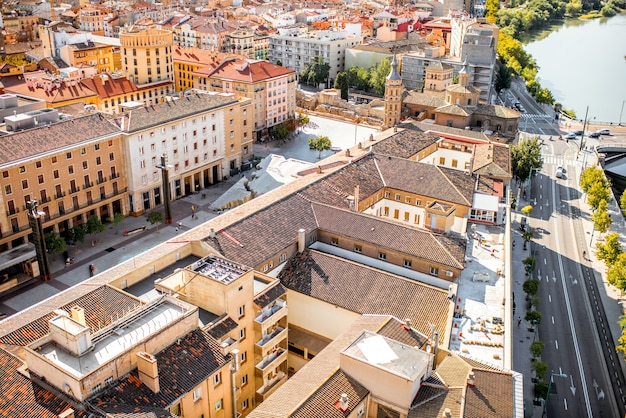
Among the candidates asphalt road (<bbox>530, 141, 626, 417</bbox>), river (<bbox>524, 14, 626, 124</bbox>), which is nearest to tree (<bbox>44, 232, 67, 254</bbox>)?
asphalt road (<bbox>530, 141, 626, 417</bbox>)

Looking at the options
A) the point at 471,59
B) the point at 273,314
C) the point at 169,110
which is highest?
the point at 471,59

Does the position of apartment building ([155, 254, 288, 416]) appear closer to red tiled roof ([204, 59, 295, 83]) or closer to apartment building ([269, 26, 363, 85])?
red tiled roof ([204, 59, 295, 83])

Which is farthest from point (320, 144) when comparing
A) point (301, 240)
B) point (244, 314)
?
point (244, 314)

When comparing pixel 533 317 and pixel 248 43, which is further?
pixel 248 43

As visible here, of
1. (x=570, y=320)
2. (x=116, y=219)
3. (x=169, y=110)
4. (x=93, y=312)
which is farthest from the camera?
(x=169, y=110)

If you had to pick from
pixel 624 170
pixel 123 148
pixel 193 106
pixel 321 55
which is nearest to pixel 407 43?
pixel 321 55

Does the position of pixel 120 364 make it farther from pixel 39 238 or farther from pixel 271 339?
pixel 39 238

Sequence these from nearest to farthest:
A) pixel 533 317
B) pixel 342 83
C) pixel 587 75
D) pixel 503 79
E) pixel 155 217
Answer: pixel 533 317
pixel 155 217
pixel 342 83
pixel 503 79
pixel 587 75
